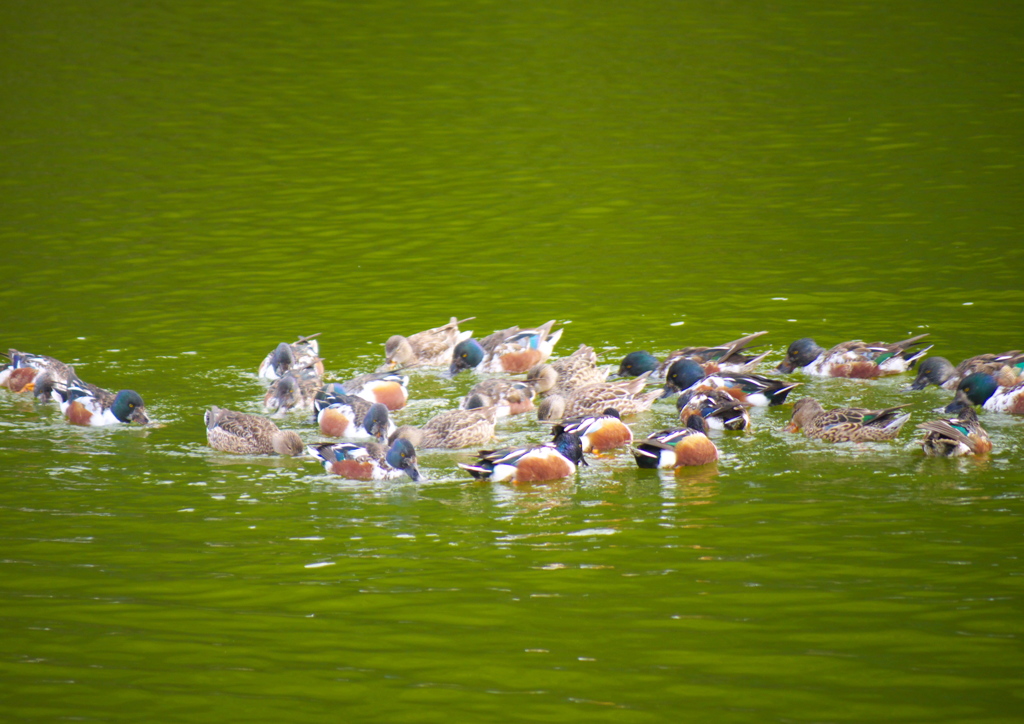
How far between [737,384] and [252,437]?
5380 millimetres

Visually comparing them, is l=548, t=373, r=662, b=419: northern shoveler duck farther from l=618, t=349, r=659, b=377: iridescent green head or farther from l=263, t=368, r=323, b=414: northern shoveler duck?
l=263, t=368, r=323, b=414: northern shoveler duck

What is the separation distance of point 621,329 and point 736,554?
835cm

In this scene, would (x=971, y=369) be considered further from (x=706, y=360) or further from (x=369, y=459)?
(x=369, y=459)

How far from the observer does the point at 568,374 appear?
15312 mm

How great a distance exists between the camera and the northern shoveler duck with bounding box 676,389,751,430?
42.5 ft

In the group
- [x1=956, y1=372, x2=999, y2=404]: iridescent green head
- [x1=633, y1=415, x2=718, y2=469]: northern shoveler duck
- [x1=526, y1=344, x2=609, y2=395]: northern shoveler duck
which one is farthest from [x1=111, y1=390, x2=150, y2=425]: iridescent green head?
[x1=956, y1=372, x2=999, y2=404]: iridescent green head

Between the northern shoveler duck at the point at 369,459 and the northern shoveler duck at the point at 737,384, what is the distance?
374 cm

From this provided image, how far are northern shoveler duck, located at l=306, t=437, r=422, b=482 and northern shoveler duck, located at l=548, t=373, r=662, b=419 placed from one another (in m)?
2.60

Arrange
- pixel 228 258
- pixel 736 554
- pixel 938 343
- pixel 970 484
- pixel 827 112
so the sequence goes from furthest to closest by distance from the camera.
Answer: pixel 827 112 → pixel 228 258 → pixel 938 343 → pixel 970 484 → pixel 736 554

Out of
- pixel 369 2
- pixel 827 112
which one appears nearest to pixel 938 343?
pixel 827 112

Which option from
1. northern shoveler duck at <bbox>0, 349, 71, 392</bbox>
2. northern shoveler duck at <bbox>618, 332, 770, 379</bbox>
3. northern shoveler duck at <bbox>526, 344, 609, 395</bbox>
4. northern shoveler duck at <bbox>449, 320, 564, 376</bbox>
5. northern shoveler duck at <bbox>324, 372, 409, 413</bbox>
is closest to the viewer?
northern shoveler duck at <bbox>324, 372, 409, 413</bbox>

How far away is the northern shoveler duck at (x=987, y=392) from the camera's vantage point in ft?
42.6

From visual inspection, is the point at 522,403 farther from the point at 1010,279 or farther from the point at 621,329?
the point at 1010,279

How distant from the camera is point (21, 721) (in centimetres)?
745
